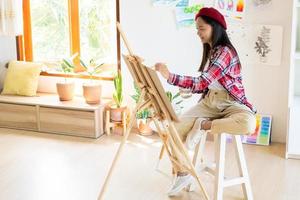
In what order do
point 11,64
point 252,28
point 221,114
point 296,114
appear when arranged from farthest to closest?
point 11,64
point 252,28
point 296,114
point 221,114

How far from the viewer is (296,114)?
3.81m

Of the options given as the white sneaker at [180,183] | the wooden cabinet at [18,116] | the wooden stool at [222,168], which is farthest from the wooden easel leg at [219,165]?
the wooden cabinet at [18,116]

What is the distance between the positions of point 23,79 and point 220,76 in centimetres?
259

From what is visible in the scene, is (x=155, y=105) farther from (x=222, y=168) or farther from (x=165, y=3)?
(x=165, y=3)

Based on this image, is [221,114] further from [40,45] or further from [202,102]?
[40,45]

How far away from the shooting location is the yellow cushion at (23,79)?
15.8 ft

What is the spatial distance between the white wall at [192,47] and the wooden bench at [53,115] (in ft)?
1.59

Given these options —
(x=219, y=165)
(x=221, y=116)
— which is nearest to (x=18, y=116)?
(x=221, y=116)

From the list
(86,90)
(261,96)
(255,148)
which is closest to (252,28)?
(261,96)

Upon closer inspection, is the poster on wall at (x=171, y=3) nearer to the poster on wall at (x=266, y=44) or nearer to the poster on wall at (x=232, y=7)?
the poster on wall at (x=232, y=7)

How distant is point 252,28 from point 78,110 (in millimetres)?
1730

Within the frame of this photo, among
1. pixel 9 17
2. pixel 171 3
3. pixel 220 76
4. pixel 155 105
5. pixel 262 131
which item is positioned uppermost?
pixel 171 3

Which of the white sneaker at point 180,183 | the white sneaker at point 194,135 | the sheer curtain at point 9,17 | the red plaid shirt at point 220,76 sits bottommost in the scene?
the white sneaker at point 180,183

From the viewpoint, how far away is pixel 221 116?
305 cm
